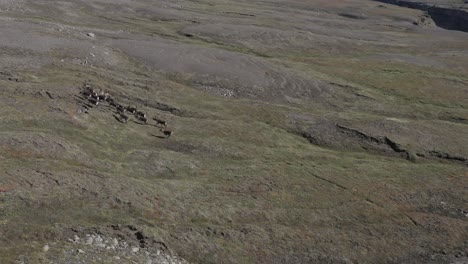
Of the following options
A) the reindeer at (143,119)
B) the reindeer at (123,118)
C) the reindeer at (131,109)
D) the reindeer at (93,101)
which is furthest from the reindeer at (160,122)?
the reindeer at (93,101)

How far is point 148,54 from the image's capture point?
68000mm

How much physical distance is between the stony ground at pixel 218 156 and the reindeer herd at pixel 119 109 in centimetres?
26

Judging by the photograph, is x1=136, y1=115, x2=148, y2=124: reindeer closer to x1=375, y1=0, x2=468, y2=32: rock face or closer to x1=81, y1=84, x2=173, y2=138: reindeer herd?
x1=81, y1=84, x2=173, y2=138: reindeer herd

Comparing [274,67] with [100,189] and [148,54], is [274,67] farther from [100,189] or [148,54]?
[100,189]

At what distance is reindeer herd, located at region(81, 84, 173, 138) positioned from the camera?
147ft

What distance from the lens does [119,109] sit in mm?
46125

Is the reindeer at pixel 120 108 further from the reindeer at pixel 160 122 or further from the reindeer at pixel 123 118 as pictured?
the reindeer at pixel 160 122

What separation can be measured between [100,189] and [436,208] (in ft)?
77.0

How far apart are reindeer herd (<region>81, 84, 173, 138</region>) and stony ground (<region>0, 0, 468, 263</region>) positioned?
0.86 ft

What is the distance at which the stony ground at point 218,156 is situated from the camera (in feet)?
94.0

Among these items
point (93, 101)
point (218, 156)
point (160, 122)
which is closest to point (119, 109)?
point (93, 101)

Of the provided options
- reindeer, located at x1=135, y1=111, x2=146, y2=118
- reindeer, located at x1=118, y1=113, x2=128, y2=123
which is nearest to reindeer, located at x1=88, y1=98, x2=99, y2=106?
reindeer, located at x1=118, y1=113, x2=128, y2=123

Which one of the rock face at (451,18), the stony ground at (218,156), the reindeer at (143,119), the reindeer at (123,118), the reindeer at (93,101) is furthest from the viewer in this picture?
the rock face at (451,18)

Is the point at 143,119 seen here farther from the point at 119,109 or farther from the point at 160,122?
the point at 119,109
